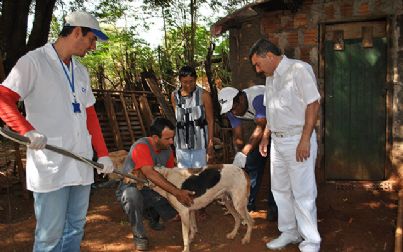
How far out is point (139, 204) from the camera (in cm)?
422

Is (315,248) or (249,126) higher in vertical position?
(249,126)

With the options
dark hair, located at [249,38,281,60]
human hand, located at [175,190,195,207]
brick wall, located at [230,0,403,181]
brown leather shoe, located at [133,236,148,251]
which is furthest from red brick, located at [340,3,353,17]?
brown leather shoe, located at [133,236,148,251]

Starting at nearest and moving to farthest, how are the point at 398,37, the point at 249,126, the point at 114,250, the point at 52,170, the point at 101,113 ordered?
the point at 52,170
the point at 114,250
the point at 398,37
the point at 249,126
the point at 101,113

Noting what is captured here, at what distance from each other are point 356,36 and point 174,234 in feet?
14.2

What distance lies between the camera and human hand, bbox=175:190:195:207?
397 cm

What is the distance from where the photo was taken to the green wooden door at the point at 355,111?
641cm

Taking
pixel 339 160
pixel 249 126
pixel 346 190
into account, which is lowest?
pixel 346 190

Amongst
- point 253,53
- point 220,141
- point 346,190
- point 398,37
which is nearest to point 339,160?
point 346,190

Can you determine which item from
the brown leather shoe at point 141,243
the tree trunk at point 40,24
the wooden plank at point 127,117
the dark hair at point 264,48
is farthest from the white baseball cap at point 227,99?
the tree trunk at point 40,24

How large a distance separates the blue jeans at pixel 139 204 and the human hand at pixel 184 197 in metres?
0.48

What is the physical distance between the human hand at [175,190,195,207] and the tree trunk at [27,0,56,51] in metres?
7.69

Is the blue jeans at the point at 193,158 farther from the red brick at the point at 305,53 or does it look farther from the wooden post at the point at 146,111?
the wooden post at the point at 146,111

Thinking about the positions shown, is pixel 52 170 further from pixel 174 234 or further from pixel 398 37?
pixel 398 37

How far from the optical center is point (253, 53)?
377 centimetres
